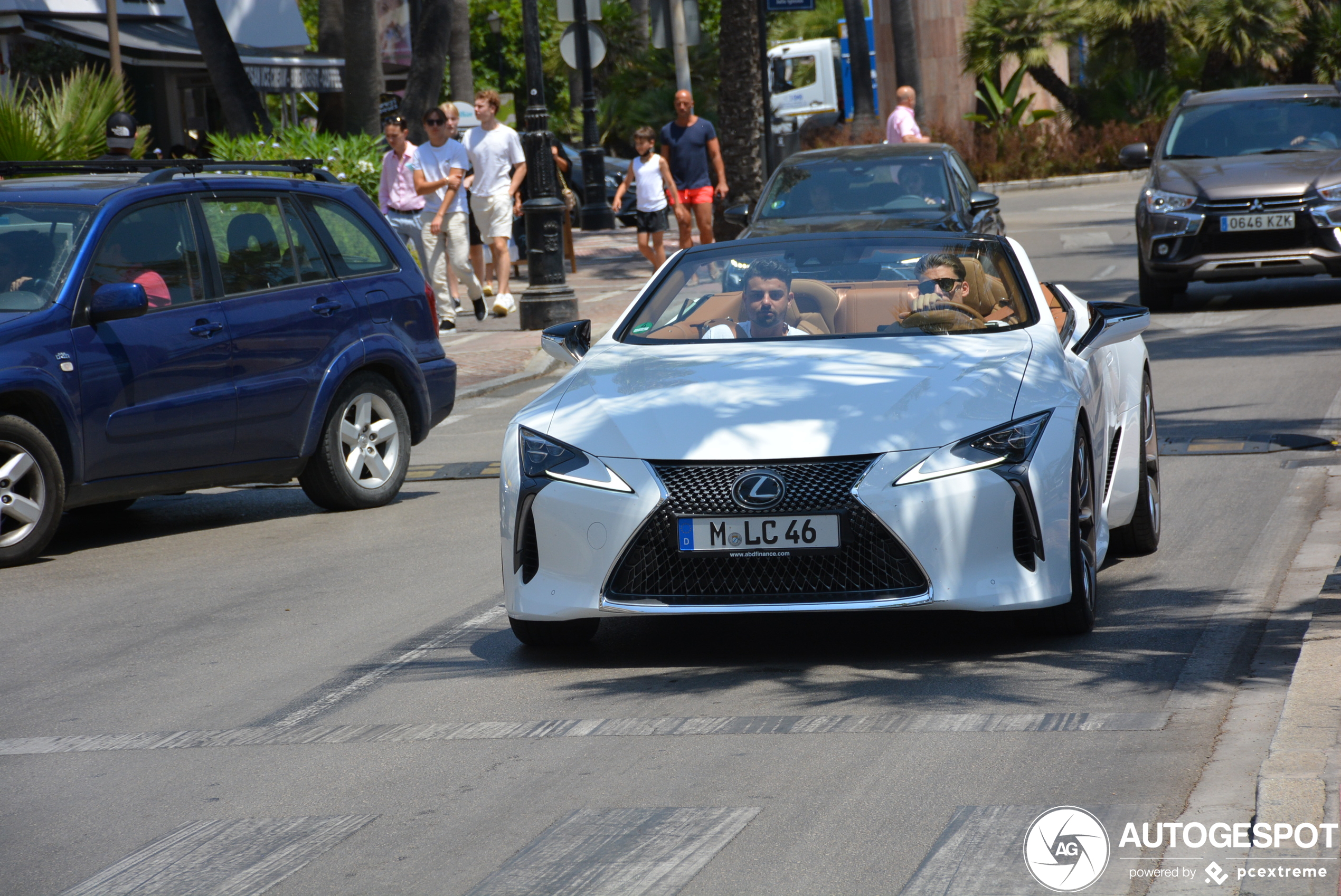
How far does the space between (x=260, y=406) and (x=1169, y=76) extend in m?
35.9

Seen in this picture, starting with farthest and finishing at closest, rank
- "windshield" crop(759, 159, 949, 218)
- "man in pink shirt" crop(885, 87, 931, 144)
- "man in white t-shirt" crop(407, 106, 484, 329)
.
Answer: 1. "man in pink shirt" crop(885, 87, 931, 144)
2. "man in white t-shirt" crop(407, 106, 484, 329)
3. "windshield" crop(759, 159, 949, 218)

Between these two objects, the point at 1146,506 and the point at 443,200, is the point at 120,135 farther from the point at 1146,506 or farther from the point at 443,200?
the point at 1146,506

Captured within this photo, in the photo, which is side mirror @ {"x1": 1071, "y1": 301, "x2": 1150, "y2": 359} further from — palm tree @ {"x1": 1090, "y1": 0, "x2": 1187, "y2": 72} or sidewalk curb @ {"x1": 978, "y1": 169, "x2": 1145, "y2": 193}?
palm tree @ {"x1": 1090, "y1": 0, "x2": 1187, "y2": 72}

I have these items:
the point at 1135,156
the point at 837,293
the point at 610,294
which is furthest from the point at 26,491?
the point at 610,294

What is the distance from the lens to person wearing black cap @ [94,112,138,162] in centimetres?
1584

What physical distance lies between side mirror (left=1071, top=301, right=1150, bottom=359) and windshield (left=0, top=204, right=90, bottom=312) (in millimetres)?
4877

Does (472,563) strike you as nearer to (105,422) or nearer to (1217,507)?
(105,422)

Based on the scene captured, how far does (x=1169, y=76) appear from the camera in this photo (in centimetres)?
4172

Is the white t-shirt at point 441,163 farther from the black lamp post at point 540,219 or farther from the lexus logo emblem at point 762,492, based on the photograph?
Result: the lexus logo emblem at point 762,492

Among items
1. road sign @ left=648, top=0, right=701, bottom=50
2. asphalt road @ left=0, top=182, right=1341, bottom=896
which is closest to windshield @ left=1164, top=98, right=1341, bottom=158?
road sign @ left=648, top=0, right=701, bottom=50

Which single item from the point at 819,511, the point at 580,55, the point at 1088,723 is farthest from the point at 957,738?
the point at 580,55

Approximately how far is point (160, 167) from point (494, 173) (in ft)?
29.1

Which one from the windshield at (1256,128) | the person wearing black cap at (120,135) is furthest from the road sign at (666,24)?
the person wearing black cap at (120,135)

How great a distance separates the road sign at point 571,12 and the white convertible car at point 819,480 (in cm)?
1723
